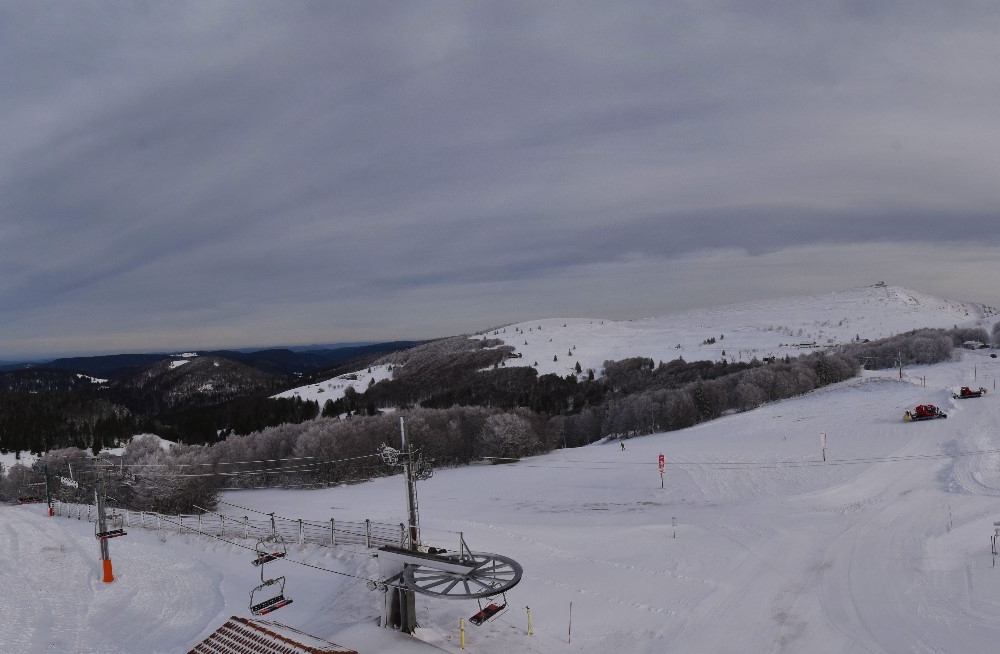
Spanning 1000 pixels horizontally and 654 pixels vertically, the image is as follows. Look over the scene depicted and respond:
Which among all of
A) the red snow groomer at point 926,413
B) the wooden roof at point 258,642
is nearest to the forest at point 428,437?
the red snow groomer at point 926,413

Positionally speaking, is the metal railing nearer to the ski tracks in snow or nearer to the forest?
the ski tracks in snow

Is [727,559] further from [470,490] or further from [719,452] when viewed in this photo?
[470,490]

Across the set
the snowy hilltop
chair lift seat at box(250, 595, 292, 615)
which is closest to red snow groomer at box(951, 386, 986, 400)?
the snowy hilltop

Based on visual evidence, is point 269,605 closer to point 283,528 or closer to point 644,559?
point 644,559

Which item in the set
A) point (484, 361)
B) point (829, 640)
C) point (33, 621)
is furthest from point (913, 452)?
point (484, 361)

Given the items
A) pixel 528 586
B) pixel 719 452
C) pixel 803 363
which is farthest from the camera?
pixel 803 363

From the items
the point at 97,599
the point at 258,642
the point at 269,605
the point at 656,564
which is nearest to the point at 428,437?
the point at 97,599
